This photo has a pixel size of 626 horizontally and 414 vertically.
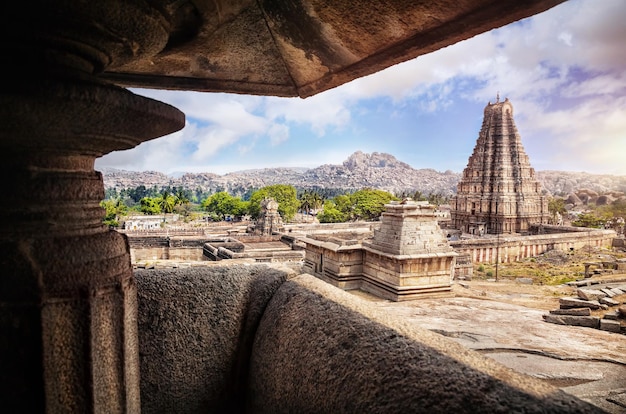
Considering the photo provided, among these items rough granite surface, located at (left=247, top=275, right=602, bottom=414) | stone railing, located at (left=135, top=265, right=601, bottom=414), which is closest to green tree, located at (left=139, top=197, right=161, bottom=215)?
stone railing, located at (left=135, top=265, right=601, bottom=414)

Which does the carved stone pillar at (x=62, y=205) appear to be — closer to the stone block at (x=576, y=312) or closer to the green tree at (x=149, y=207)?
the stone block at (x=576, y=312)

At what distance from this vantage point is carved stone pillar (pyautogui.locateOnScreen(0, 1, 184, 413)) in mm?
1373

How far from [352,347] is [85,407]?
1.04m

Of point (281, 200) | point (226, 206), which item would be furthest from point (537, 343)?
point (226, 206)

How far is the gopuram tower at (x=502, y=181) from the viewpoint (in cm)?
3553

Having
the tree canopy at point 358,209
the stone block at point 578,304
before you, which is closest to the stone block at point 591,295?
the stone block at point 578,304

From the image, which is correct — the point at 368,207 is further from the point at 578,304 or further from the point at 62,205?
the point at 62,205

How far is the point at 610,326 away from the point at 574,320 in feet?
2.04

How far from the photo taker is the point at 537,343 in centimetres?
605

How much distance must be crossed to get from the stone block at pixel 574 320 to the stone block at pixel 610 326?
19 centimetres

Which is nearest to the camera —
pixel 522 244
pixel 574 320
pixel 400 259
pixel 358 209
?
pixel 574 320

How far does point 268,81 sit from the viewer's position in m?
2.72

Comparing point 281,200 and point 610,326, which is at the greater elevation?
point 281,200

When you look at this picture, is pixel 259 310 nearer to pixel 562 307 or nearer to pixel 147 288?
pixel 147 288
